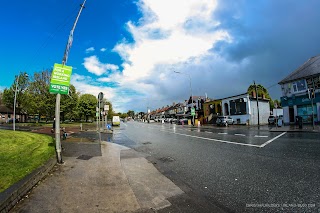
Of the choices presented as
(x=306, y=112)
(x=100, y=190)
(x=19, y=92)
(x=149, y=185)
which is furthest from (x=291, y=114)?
(x=19, y=92)

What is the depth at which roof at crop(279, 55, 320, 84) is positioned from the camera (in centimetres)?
3008

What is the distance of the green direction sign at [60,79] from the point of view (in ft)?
25.8

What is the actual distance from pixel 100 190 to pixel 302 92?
35186mm

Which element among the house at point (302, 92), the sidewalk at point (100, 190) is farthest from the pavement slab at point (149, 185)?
the house at point (302, 92)

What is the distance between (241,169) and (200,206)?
3.09 m

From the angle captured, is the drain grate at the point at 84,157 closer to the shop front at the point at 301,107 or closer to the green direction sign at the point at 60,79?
the green direction sign at the point at 60,79

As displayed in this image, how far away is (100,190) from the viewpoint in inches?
197

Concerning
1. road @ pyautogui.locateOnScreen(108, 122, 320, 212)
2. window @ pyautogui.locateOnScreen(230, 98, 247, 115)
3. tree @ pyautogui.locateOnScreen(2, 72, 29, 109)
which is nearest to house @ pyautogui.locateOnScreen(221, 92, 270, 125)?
window @ pyautogui.locateOnScreen(230, 98, 247, 115)

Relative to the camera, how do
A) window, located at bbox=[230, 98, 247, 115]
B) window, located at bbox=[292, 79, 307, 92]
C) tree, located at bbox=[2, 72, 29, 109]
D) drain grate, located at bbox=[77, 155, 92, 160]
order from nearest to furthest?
drain grate, located at bbox=[77, 155, 92, 160] < window, located at bbox=[292, 79, 307, 92] < window, located at bbox=[230, 98, 247, 115] < tree, located at bbox=[2, 72, 29, 109]

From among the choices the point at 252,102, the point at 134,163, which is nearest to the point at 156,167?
the point at 134,163

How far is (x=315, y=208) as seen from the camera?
3.71 metres

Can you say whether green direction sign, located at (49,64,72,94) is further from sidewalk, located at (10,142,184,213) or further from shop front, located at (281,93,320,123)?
shop front, located at (281,93,320,123)

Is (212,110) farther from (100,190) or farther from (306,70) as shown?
(100,190)

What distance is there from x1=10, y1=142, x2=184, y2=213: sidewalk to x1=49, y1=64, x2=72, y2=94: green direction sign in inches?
115
